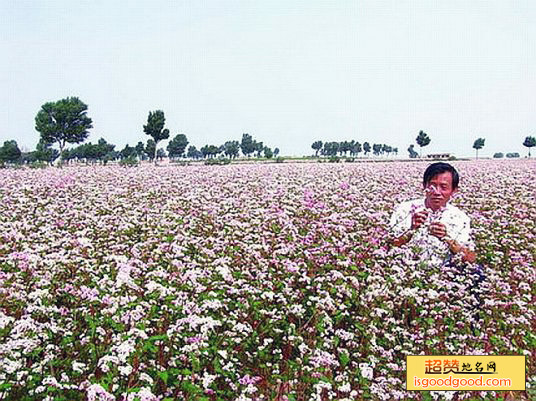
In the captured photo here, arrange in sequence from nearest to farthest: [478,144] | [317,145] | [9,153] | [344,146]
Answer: [9,153] < [478,144] < [344,146] < [317,145]

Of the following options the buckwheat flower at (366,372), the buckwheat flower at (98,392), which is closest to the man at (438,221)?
the buckwheat flower at (366,372)

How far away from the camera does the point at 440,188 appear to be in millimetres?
5332

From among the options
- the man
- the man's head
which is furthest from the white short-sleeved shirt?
the man's head

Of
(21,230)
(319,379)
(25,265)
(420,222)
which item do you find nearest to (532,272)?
(420,222)

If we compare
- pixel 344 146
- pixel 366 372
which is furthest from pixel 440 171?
pixel 344 146

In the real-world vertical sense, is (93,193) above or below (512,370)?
above

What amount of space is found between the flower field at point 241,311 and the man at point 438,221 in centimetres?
19

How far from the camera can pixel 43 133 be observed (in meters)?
67.1

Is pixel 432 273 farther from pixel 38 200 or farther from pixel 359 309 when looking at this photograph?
pixel 38 200

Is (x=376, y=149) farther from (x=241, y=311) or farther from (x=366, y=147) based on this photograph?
(x=241, y=311)

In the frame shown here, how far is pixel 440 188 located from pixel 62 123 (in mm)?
71516

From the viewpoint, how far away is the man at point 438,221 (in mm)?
5066

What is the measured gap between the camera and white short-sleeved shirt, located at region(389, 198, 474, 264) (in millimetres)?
5312

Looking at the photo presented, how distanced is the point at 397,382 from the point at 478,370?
2.20 feet
